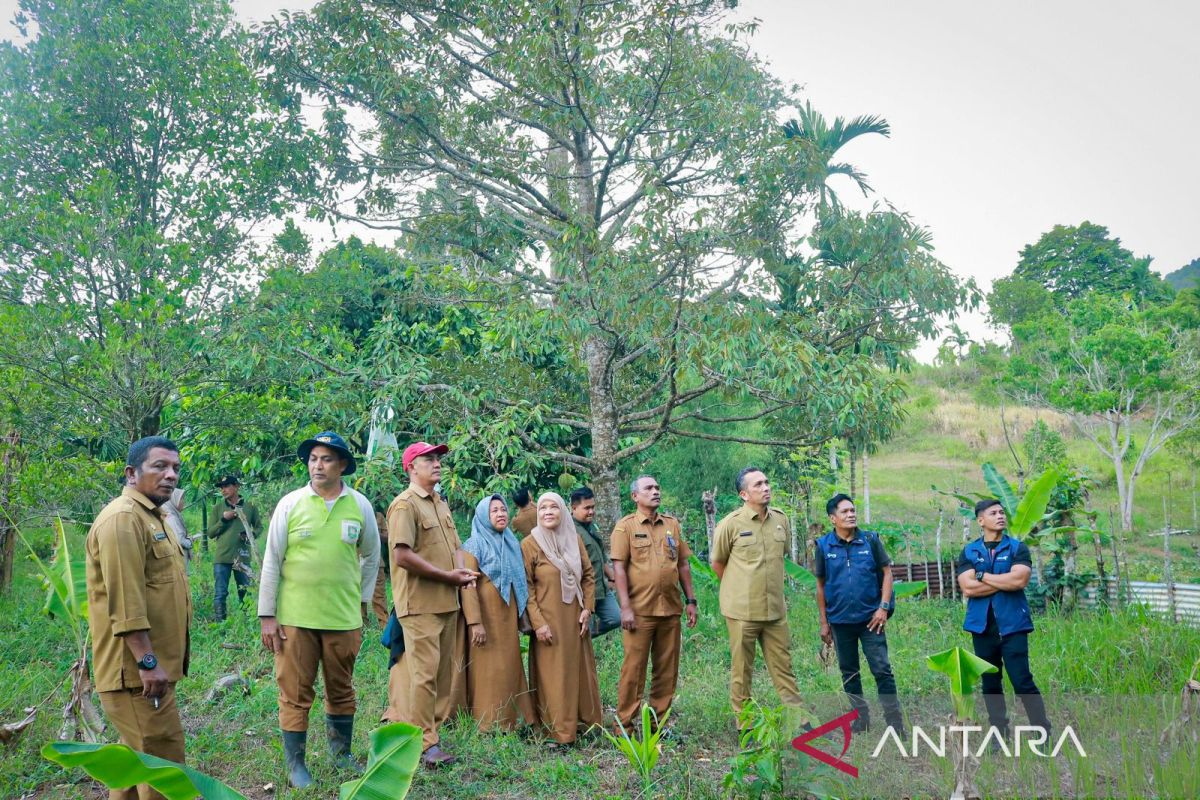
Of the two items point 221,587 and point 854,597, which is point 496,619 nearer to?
point 854,597

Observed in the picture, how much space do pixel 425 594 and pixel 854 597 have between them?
2570mm

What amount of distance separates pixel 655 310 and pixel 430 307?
4735 mm

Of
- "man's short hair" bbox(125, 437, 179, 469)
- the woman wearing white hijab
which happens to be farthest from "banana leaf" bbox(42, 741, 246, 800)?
the woman wearing white hijab

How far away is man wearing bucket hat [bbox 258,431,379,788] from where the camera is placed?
438 cm

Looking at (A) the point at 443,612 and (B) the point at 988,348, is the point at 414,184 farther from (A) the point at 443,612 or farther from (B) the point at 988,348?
(B) the point at 988,348

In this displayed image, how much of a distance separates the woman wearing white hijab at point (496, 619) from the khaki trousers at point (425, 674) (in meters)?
0.36

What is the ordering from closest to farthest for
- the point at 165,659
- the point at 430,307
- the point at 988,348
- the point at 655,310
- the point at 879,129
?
the point at 165,659, the point at 655,310, the point at 879,129, the point at 430,307, the point at 988,348

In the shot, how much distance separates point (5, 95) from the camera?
25.8 ft

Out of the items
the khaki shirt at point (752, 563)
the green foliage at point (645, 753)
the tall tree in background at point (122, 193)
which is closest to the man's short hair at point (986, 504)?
the khaki shirt at point (752, 563)

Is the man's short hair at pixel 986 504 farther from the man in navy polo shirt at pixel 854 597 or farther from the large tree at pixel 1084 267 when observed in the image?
the large tree at pixel 1084 267

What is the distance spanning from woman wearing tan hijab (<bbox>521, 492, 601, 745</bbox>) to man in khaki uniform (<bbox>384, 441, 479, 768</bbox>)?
2.10 feet

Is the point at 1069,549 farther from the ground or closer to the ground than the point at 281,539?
closer to the ground

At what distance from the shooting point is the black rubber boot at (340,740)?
15.0 ft

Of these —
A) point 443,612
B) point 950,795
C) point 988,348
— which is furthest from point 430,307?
point 988,348
